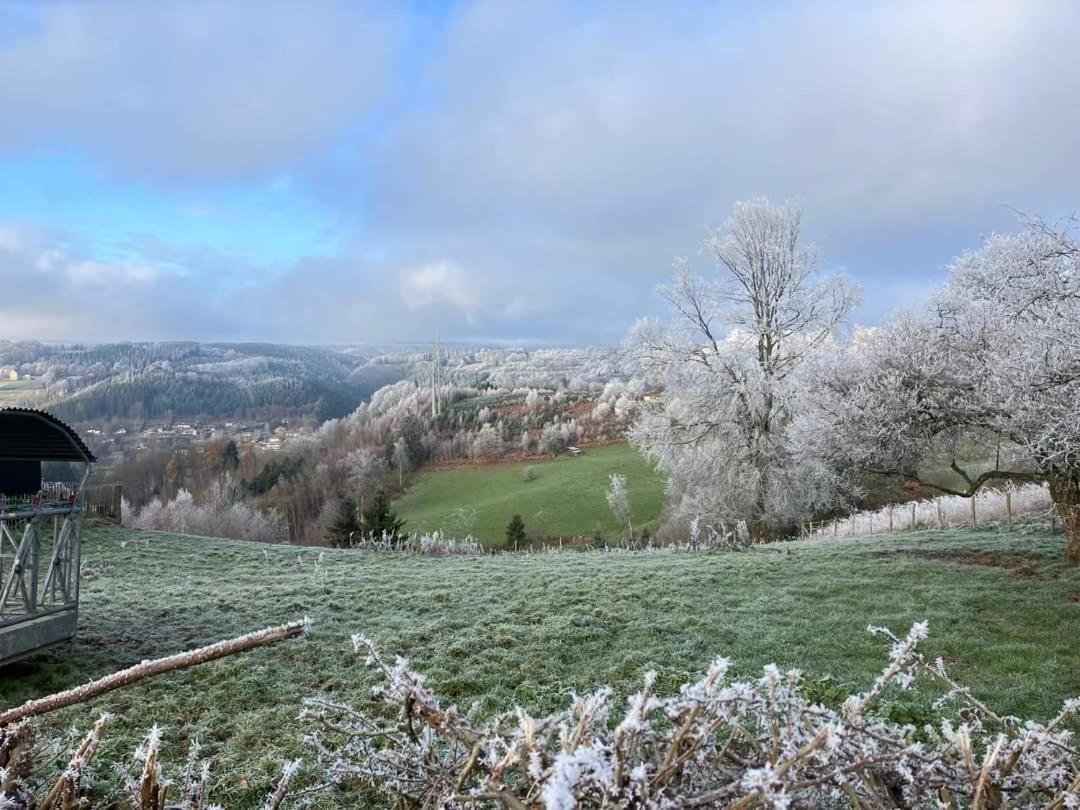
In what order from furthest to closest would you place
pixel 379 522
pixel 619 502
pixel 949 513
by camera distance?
pixel 619 502, pixel 379 522, pixel 949 513

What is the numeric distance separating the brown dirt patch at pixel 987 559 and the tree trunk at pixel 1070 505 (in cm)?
58

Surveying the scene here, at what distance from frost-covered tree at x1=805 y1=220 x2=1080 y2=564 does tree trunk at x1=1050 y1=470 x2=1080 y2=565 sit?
0.02m

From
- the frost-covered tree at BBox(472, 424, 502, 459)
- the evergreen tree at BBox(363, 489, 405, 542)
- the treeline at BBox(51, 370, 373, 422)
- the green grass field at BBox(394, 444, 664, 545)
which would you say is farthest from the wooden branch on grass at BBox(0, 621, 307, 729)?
the frost-covered tree at BBox(472, 424, 502, 459)

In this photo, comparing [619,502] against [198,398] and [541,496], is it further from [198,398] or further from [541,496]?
[198,398]

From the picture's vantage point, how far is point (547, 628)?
827 centimetres

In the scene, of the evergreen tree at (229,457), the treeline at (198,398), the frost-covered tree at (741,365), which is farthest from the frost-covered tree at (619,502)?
the treeline at (198,398)

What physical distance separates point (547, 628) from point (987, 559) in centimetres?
841

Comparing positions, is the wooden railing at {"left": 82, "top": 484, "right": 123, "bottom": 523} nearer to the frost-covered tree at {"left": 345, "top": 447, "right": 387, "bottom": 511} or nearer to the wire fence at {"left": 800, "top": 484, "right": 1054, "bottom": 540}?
the wire fence at {"left": 800, "top": 484, "right": 1054, "bottom": 540}

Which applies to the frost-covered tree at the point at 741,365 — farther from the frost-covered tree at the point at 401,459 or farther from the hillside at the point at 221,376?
the frost-covered tree at the point at 401,459

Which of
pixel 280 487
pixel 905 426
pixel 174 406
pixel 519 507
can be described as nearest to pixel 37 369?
pixel 174 406

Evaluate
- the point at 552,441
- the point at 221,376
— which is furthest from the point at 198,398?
the point at 552,441

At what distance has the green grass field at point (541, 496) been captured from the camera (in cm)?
3556

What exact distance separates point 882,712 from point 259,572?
12470 mm

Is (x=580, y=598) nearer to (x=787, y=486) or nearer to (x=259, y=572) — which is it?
(x=259, y=572)
